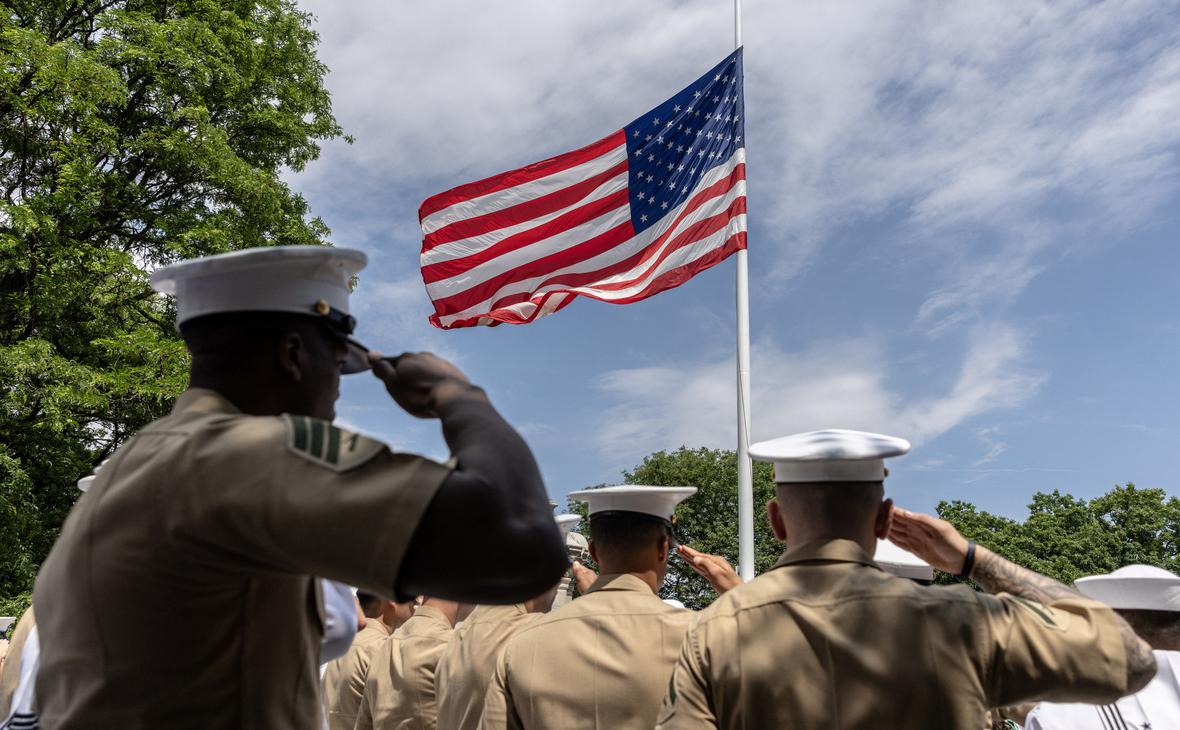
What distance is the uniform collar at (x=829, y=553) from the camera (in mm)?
2889

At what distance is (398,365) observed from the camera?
1.82 metres

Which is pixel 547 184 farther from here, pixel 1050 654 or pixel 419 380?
pixel 419 380

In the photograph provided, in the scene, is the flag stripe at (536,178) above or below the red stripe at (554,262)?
above

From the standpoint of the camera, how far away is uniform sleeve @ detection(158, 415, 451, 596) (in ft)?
4.60

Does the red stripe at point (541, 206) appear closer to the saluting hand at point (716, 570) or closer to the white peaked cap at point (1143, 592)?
the saluting hand at point (716, 570)

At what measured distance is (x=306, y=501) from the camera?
1416 millimetres

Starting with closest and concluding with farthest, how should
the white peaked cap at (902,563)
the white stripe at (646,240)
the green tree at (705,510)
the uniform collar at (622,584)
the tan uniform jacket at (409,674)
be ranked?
1. the uniform collar at (622,584)
2. the white peaked cap at (902,563)
3. the tan uniform jacket at (409,674)
4. the white stripe at (646,240)
5. the green tree at (705,510)

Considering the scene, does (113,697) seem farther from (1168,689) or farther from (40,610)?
(1168,689)

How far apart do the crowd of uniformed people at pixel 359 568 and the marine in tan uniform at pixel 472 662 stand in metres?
2.08

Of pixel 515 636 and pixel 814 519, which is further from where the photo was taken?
pixel 515 636

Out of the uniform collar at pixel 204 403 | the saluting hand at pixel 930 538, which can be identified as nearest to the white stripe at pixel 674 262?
the saluting hand at pixel 930 538

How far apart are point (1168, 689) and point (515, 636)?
265 cm

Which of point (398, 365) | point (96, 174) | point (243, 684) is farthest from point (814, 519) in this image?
point (96, 174)

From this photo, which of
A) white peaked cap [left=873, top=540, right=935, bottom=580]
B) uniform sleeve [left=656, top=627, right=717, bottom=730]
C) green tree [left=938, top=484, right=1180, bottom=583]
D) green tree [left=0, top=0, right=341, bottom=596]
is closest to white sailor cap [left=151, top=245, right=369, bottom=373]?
uniform sleeve [left=656, top=627, right=717, bottom=730]
